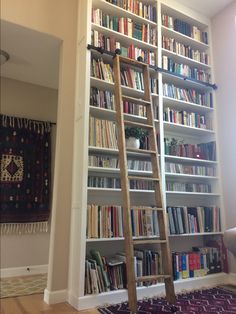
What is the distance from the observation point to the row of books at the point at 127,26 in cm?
293

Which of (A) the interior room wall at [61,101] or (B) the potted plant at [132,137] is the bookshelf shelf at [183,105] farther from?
(A) the interior room wall at [61,101]

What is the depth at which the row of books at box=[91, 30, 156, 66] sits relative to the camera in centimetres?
285

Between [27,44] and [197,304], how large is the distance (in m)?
3.08

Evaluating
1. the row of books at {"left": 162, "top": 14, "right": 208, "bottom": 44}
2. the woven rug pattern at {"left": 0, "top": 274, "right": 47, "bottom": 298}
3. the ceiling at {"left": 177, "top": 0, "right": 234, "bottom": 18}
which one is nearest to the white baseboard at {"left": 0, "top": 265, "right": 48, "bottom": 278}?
the woven rug pattern at {"left": 0, "top": 274, "right": 47, "bottom": 298}

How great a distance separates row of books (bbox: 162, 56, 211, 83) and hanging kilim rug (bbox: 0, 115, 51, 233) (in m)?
1.91

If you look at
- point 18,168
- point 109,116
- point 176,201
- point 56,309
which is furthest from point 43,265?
point 109,116

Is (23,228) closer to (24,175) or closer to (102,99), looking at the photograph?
(24,175)

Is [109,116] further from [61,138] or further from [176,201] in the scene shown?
[176,201]

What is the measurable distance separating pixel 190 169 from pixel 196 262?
3.45 feet

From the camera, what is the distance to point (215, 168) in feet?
11.3

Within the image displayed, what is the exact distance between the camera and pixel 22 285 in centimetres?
302

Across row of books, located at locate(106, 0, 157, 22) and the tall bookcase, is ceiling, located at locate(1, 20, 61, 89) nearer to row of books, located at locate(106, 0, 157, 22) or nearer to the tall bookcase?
the tall bookcase

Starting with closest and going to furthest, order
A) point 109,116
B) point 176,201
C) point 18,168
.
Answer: point 109,116, point 176,201, point 18,168

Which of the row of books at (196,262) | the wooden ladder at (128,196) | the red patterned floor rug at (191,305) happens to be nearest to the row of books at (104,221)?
the wooden ladder at (128,196)
